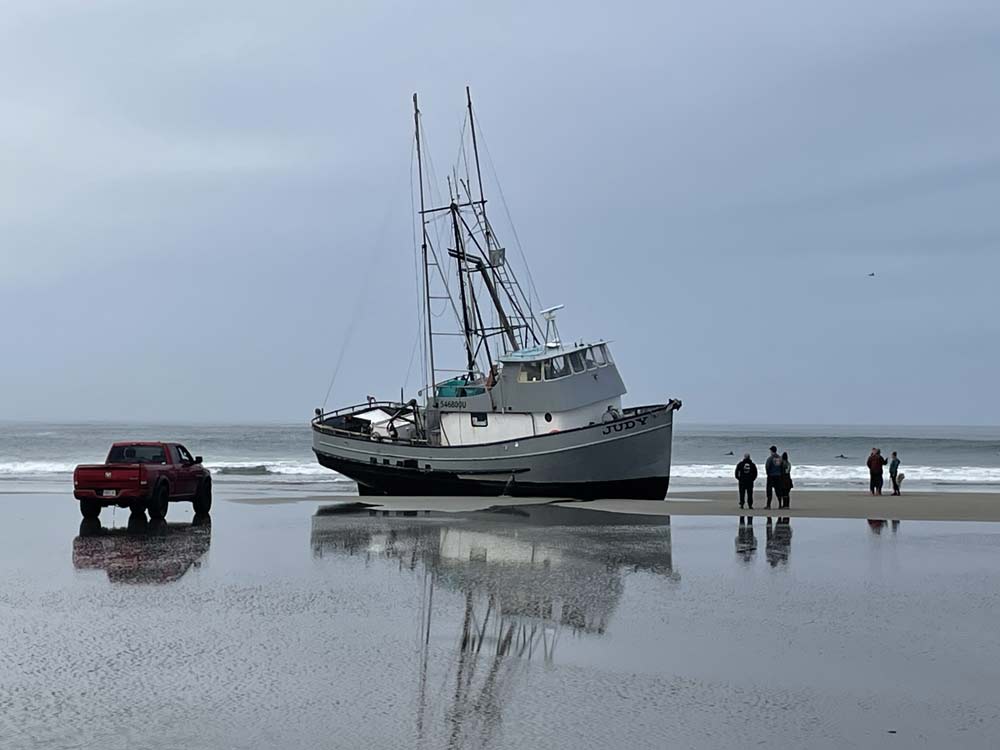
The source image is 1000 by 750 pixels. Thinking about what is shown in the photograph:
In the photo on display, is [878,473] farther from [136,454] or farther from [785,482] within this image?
[136,454]

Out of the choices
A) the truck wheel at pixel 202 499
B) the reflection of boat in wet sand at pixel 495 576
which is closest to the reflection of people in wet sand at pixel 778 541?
the reflection of boat in wet sand at pixel 495 576

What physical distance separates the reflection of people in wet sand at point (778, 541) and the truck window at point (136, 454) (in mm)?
12611

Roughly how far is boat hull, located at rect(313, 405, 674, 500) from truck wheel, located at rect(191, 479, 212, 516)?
27.9ft

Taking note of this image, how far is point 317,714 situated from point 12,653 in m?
3.28

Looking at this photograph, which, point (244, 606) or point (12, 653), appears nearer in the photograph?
point (12, 653)

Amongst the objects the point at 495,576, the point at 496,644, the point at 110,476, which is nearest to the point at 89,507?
the point at 110,476

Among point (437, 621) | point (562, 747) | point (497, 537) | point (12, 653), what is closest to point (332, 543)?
point (497, 537)

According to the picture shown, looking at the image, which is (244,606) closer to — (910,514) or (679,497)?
(910,514)

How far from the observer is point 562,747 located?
643 centimetres

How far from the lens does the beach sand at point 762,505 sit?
2583cm

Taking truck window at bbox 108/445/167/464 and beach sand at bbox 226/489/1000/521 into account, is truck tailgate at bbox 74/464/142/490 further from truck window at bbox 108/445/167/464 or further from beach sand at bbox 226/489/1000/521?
beach sand at bbox 226/489/1000/521

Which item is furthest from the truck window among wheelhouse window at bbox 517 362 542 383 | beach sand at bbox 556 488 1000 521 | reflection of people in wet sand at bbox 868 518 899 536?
reflection of people in wet sand at bbox 868 518 899 536

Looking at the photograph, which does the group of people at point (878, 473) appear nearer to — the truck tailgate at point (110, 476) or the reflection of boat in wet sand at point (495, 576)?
the reflection of boat in wet sand at point (495, 576)

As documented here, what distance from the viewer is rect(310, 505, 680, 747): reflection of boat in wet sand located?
802cm
